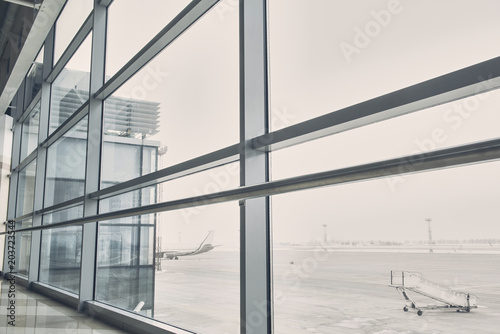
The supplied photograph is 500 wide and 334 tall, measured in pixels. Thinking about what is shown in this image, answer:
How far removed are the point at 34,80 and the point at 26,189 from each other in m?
1.84

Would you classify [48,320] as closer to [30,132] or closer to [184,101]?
[184,101]

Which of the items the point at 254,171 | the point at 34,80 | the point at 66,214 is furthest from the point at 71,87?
the point at 254,171

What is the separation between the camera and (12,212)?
7.48 meters

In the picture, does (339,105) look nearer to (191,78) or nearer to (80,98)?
(191,78)

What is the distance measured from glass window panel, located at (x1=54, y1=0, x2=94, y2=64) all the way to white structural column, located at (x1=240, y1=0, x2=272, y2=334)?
2.46 metres

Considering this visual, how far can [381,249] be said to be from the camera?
1431 millimetres

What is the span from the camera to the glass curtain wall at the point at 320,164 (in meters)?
1.18

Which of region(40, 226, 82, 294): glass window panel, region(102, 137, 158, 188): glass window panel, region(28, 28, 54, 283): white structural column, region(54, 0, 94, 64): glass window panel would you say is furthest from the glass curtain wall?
region(28, 28, 54, 283): white structural column

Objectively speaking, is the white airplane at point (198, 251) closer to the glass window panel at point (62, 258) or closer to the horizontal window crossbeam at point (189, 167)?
the horizontal window crossbeam at point (189, 167)

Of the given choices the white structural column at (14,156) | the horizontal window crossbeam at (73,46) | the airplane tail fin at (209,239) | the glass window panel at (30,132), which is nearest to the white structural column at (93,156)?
the horizontal window crossbeam at (73,46)

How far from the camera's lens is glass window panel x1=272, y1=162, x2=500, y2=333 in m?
1.20

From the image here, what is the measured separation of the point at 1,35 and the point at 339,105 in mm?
5492

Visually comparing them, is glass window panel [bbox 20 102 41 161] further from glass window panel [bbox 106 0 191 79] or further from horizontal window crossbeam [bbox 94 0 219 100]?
horizontal window crossbeam [bbox 94 0 219 100]

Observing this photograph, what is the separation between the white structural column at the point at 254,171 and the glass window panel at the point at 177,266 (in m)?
0.27
